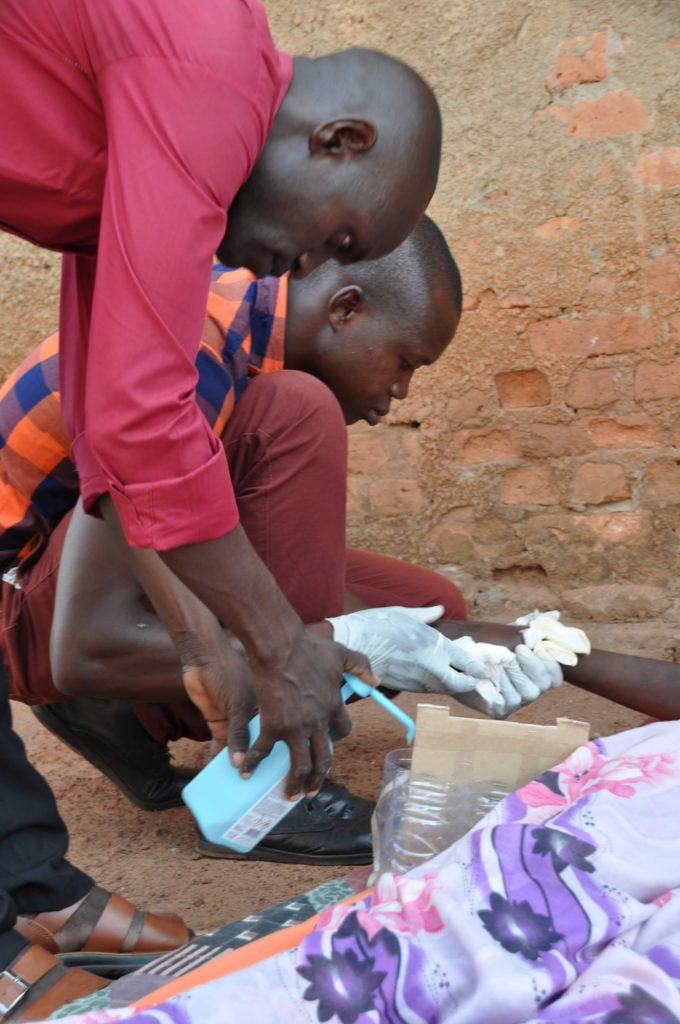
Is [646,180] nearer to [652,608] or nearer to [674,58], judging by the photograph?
[674,58]

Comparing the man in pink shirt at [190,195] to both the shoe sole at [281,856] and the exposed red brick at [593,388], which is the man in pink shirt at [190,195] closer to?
the shoe sole at [281,856]

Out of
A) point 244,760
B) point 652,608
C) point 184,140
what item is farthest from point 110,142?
point 652,608

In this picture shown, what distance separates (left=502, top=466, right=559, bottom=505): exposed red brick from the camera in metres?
2.94

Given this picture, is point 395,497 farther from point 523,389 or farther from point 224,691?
point 224,691

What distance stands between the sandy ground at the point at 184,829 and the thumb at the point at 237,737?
66 centimetres

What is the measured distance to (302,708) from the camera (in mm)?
1340

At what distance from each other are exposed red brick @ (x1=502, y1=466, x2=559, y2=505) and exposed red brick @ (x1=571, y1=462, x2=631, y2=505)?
0.06 metres

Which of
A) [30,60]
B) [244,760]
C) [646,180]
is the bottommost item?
[244,760]

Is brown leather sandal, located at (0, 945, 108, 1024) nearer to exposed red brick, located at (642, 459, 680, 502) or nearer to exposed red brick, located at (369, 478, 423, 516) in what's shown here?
exposed red brick, located at (369, 478, 423, 516)

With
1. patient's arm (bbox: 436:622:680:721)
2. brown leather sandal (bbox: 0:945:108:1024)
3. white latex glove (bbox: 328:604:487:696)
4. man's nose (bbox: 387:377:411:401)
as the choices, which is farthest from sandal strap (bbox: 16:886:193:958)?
man's nose (bbox: 387:377:411:401)

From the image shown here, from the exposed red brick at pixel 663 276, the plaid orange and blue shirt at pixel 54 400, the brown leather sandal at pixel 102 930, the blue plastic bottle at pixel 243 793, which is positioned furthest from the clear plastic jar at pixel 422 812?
the exposed red brick at pixel 663 276

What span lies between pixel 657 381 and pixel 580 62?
2.83 feet

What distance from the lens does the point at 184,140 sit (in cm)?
110

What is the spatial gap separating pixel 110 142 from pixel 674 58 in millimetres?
2031
